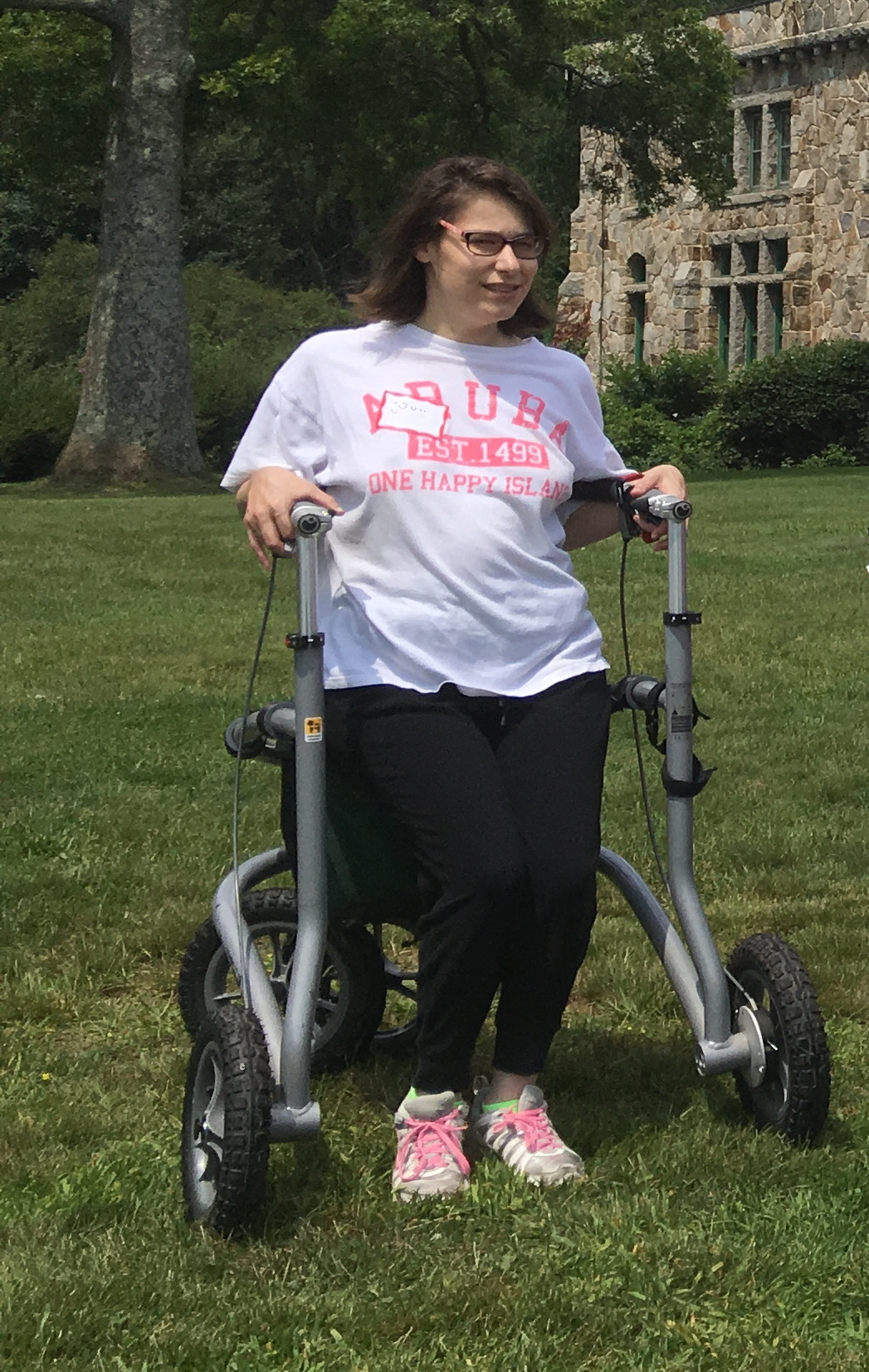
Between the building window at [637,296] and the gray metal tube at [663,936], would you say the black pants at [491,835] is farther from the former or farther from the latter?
the building window at [637,296]

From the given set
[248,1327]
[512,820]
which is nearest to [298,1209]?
[248,1327]

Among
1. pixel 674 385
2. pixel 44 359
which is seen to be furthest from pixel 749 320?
pixel 44 359

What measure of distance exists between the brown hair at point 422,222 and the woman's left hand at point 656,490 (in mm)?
400

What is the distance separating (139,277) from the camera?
1109 inches

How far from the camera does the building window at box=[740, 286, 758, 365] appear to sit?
132 ft

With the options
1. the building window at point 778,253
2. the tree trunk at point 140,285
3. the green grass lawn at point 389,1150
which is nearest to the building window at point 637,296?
the building window at point 778,253

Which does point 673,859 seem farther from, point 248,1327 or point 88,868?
point 88,868

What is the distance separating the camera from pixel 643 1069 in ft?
14.5

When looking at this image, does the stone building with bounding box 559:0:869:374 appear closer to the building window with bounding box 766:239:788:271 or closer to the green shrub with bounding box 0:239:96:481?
the building window with bounding box 766:239:788:271

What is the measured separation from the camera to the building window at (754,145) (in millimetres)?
39875

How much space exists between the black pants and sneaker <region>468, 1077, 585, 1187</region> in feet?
0.23

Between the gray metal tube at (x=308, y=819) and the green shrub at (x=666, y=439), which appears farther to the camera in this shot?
the green shrub at (x=666, y=439)

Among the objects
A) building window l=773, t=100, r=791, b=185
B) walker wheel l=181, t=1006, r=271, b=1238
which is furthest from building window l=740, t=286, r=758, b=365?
walker wheel l=181, t=1006, r=271, b=1238

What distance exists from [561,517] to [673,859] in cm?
69
